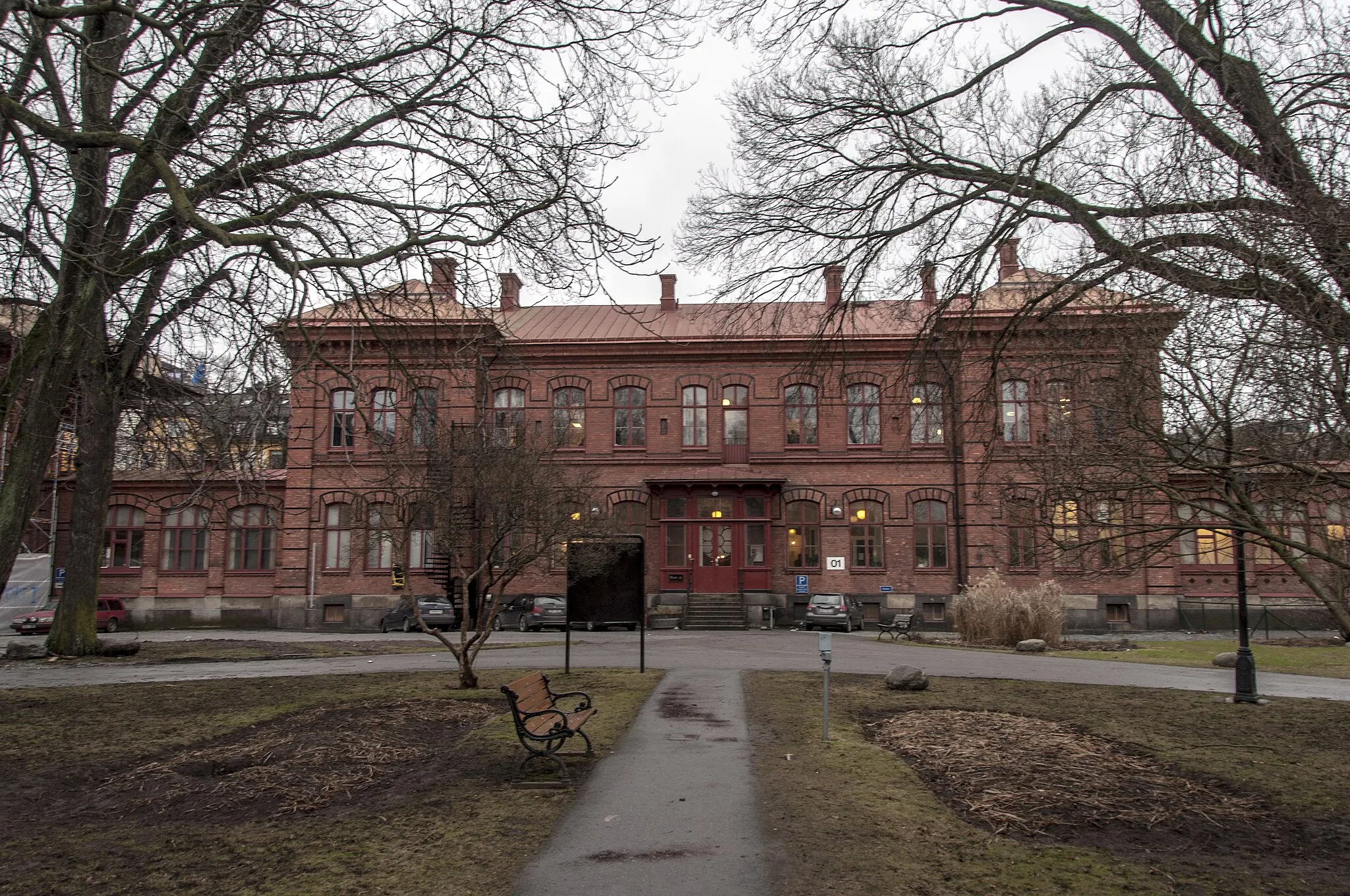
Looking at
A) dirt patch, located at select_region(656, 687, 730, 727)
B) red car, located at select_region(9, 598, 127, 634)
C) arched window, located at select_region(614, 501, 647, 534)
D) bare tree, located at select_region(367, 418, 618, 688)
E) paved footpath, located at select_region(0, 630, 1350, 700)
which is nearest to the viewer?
dirt patch, located at select_region(656, 687, 730, 727)

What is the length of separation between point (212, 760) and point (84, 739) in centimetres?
224

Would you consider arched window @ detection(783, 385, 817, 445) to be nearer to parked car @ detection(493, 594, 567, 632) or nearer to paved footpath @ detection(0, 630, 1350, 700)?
parked car @ detection(493, 594, 567, 632)

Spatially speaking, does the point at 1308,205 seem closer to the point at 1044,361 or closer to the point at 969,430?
the point at 1044,361

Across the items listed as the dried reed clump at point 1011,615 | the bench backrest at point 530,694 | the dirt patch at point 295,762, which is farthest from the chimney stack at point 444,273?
the dried reed clump at point 1011,615

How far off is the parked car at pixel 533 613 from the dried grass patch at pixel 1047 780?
23901 millimetres

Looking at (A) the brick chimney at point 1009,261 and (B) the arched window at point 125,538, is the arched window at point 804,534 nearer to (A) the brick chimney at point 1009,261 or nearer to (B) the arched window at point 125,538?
(A) the brick chimney at point 1009,261

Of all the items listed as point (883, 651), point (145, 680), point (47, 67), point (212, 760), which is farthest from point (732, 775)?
point (883, 651)

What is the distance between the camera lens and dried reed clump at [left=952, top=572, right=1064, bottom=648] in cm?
2364

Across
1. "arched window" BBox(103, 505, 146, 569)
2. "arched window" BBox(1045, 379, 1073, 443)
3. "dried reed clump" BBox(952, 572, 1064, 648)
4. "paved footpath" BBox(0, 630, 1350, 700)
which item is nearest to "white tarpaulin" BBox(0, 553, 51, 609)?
"arched window" BBox(103, 505, 146, 569)

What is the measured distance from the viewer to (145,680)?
1546 cm

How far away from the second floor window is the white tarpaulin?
1944 cm

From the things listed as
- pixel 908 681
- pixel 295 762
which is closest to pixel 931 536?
pixel 908 681

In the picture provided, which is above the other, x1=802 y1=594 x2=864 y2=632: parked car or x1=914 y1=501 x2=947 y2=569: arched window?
x1=914 y1=501 x2=947 y2=569: arched window

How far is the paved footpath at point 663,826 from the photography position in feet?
17.9
